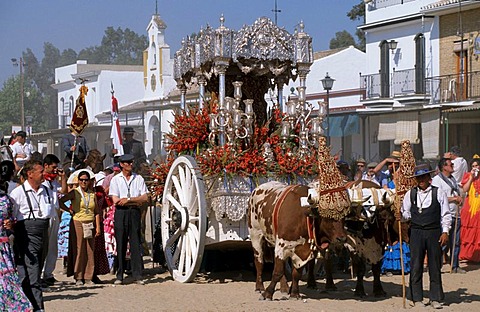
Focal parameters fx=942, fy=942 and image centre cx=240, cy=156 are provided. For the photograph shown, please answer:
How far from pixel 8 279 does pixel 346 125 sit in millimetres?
25188

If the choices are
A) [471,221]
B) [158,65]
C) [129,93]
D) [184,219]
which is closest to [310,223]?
[184,219]

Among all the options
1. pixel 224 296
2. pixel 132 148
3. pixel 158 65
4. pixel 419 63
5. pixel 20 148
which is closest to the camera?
pixel 224 296

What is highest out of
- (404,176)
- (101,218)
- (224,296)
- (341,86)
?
(341,86)

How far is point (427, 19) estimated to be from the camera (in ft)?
120

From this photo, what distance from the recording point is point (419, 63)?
3684 cm

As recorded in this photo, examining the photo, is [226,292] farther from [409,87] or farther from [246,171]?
[409,87]

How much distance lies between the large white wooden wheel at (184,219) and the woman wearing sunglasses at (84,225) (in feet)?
3.59

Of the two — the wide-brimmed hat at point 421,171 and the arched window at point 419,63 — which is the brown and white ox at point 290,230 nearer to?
the wide-brimmed hat at point 421,171

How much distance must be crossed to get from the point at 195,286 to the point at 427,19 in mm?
25322

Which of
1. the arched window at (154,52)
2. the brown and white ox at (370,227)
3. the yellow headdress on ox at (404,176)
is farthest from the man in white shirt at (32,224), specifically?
the arched window at (154,52)

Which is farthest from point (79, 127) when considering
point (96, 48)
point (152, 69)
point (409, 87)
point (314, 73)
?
point (96, 48)

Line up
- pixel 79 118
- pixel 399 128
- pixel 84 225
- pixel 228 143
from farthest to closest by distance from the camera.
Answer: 1. pixel 399 128
2. pixel 79 118
3. pixel 84 225
4. pixel 228 143

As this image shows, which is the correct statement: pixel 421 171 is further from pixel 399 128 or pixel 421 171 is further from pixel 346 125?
pixel 346 125

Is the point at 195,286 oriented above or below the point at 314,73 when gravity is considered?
below
